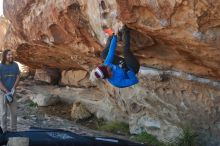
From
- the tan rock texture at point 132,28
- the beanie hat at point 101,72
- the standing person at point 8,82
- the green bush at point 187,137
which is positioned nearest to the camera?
the tan rock texture at point 132,28

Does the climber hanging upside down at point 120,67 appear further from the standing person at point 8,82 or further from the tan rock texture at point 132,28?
the standing person at point 8,82

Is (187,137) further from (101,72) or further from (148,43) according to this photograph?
(101,72)

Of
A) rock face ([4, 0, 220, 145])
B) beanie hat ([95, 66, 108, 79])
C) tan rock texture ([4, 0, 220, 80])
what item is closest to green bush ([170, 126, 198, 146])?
rock face ([4, 0, 220, 145])

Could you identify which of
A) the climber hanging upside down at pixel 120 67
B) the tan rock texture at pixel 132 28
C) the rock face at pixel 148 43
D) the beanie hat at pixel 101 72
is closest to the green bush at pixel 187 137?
the rock face at pixel 148 43

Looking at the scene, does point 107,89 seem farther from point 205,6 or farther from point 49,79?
point 205,6

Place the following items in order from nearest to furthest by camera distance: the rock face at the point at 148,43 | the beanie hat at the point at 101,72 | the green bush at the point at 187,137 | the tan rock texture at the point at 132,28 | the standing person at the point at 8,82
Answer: the tan rock texture at the point at 132,28 → the rock face at the point at 148,43 → the beanie hat at the point at 101,72 → the standing person at the point at 8,82 → the green bush at the point at 187,137

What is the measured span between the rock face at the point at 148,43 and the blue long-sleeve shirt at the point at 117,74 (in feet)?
1.85

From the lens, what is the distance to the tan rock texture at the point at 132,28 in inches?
277

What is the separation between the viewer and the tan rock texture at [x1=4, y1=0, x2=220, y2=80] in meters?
7.04

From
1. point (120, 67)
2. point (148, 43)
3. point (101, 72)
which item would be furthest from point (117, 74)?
point (148, 43)

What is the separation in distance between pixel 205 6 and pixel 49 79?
35.2ft

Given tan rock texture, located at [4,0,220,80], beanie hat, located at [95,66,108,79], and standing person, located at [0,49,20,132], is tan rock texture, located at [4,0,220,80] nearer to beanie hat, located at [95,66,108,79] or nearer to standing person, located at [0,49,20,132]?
beanie hat, located at [95,66,108,79]

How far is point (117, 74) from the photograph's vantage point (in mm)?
7637

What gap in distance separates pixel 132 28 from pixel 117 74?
94cm
